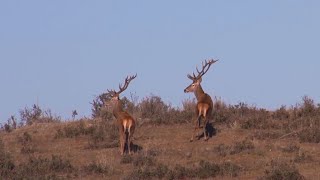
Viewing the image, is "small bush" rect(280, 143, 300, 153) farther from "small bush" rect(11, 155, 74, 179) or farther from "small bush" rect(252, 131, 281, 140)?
"small bush" rect(11, 155, 74, 179)

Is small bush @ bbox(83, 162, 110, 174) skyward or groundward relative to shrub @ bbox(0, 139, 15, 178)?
groundward

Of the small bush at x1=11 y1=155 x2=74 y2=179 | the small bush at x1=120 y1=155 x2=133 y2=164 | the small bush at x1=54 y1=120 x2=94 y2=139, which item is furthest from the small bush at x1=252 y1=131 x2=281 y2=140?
the small bush at x1=11 y1=155 x2=74 y2=179

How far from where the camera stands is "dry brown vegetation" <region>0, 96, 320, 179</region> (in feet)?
53.6

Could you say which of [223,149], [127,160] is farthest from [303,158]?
[127,160]

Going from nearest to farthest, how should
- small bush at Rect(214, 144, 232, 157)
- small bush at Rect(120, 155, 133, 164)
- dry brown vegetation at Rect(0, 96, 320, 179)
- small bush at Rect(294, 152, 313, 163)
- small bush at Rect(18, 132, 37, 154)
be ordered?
dry brown vegetation at Rect(0, 96, 320, 179) → small bush at Rect(294, 152, 313, 163) → small bush at Rect(120, 155, 133, 164) → small bush at Rect(214, 144, 232, 157) → small bush at Rect(18, 132, 37, 154)

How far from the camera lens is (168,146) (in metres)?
20.4

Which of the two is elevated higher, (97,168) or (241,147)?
(241,147)

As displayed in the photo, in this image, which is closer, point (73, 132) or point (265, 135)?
point (265, 135)

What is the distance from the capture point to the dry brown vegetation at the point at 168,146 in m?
16.3

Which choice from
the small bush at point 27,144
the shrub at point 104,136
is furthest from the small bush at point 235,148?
the small bush at point 27,144

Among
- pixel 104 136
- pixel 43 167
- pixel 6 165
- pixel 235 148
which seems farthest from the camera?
pixel 104 136

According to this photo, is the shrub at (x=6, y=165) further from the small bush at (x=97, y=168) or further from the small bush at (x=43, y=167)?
the small bush at (x=97, y=168)

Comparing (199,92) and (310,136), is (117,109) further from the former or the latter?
(310,136)

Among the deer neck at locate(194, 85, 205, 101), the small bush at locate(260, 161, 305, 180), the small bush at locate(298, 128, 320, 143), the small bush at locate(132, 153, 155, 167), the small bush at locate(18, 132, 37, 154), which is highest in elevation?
the deer neck at locate(194, 85, 205, 101)
